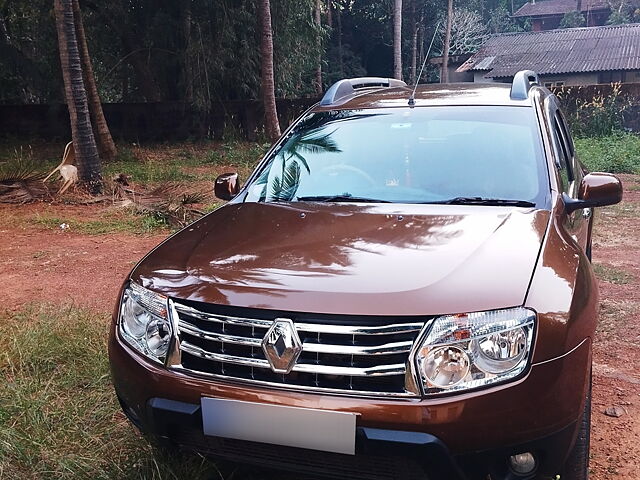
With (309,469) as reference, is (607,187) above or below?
above

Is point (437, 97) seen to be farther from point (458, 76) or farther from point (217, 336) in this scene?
point (458, 76)

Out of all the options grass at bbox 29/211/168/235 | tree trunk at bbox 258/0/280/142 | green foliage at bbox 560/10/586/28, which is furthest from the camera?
green foliage at bbox 560/10/586/28

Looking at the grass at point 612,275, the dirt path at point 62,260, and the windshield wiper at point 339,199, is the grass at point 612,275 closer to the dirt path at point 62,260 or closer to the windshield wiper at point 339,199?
the windshield wiper at point 339,199

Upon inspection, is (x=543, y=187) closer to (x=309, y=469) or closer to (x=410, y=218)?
(x=410, y=218)

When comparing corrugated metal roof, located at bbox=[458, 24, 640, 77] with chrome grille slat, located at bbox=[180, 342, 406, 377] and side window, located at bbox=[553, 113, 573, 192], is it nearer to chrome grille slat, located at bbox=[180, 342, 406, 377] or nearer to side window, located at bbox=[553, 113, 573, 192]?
side window, located at bbox=[553, 113, 573, 192]

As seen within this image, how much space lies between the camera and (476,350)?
2037 millimetres

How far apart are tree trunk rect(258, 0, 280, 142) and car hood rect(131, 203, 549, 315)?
42.3 ft

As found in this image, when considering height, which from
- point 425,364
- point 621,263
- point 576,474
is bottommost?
point 621,263

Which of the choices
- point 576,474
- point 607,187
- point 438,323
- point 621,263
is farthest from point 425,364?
point 621,263

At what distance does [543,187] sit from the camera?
9.78 ft

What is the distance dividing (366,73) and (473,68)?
653 centimetres

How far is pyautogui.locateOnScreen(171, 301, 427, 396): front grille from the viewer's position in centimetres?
202

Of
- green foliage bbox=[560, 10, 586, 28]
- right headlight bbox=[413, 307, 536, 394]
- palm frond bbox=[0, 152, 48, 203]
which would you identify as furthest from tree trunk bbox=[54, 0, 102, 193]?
green foliage bbox=[560, 10, 586, 28]

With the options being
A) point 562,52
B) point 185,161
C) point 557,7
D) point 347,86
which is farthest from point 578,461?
point 557,7
